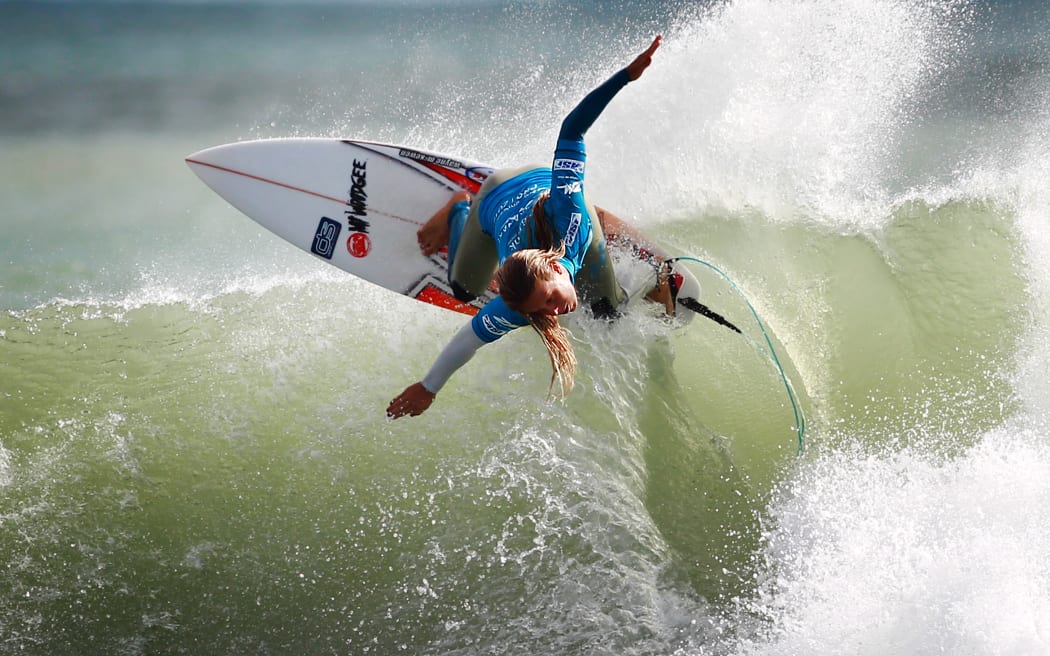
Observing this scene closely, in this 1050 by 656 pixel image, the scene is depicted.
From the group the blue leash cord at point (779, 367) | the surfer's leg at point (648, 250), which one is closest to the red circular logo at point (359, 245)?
the surfer's leg at point (648, 250)

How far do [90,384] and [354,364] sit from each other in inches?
34.1

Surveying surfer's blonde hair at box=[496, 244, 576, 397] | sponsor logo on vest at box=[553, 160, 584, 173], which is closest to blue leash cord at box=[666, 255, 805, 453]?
sponsor logo on vest at box=[553, 160, 584, 173]

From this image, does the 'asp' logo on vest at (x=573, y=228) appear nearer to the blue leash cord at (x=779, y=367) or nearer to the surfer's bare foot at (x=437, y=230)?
the blue leash cord at (x=779, y=367)

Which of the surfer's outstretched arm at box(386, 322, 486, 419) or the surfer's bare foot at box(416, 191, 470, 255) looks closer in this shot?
the surfer's outstretched arm at box(386, 322, 486, 419)

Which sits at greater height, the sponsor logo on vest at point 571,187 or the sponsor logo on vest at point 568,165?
the sponsor logo on vest at point 568,165

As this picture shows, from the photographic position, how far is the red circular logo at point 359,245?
3016 mm

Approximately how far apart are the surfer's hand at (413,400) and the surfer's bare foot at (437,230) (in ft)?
2.83

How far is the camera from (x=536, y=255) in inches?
73.2

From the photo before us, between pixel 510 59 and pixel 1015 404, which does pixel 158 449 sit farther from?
pixel 510 59

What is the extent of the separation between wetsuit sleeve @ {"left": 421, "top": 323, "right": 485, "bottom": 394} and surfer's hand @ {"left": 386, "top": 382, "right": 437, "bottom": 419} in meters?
0.02

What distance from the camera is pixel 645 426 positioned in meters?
2.65

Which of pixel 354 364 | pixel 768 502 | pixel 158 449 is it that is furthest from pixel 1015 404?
pixel 158 449

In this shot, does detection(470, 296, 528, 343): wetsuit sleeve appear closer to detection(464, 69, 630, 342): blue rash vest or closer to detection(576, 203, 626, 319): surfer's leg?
detection(464, 69, 630, 342): blue rash vest

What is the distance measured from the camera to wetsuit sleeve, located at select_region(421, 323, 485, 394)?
6.86 ft
